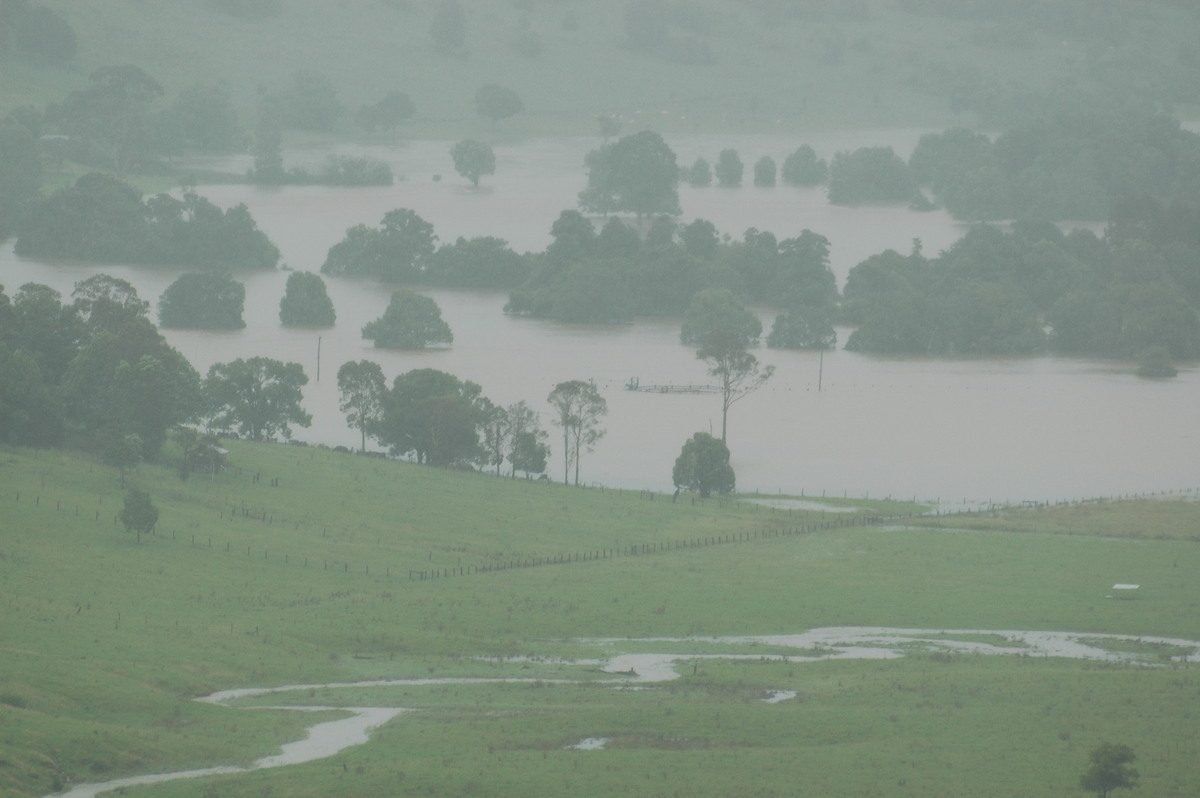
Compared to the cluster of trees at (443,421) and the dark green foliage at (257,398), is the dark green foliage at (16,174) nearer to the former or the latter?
the dark green foliage at (257,398)

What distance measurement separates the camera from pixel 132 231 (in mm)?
169000

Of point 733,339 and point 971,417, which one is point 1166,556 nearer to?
point 733,339

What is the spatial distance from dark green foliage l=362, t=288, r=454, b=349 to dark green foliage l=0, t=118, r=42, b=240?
60572 mm

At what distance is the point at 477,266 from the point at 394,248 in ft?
26.2

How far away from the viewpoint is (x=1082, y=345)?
142250 millimetres

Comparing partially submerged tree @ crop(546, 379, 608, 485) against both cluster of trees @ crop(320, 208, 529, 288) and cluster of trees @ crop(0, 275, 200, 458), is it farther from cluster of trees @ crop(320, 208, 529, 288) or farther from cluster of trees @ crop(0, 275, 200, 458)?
cluster of trees @ crop(320, 208, 529, 288)

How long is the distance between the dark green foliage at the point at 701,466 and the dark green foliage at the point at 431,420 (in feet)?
32.1

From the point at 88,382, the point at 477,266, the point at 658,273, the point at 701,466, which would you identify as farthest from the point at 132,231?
the point at 701,466

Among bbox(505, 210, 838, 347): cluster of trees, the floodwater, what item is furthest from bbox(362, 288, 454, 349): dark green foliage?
bbox(505, 210, 838, 347): cluster of trees

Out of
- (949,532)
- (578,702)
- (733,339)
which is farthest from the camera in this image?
(733,339)

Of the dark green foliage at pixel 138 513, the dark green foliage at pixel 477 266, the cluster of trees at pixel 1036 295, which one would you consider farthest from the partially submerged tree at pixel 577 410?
the dark green foliage at pixel 477 266

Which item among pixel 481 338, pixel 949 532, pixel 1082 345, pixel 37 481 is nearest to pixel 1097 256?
pixel 1082 345

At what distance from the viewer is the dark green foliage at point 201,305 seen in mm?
135875

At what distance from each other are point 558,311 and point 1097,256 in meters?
51.4
